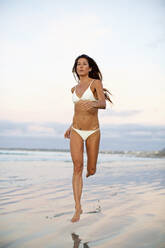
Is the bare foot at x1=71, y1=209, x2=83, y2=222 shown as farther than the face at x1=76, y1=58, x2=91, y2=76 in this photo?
No

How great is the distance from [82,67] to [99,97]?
650mm

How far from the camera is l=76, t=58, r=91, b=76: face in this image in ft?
14.8

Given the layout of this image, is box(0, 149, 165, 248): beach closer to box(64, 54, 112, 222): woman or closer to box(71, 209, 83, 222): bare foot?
box(71, 209, 83, 222): bare foot

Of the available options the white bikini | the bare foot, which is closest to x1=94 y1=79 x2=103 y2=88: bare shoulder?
the white bikini

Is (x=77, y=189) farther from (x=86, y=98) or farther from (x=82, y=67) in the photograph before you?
(x=82, y=67)

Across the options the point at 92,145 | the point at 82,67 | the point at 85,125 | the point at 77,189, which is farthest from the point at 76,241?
the point at 82,67

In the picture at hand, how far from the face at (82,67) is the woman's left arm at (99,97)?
0.32 m

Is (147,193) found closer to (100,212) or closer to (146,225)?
(100,212)

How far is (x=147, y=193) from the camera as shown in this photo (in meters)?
5.79

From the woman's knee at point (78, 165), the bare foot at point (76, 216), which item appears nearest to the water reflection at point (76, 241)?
the bare foot at point (76, 216)

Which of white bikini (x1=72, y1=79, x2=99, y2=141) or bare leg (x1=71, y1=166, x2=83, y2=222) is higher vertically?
white bikini (x1=72, y1=79, x2=99, y2=141)

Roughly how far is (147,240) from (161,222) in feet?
2.43

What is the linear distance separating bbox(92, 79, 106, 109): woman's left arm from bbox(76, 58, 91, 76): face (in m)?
0.32

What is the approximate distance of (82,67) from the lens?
14.8ft
